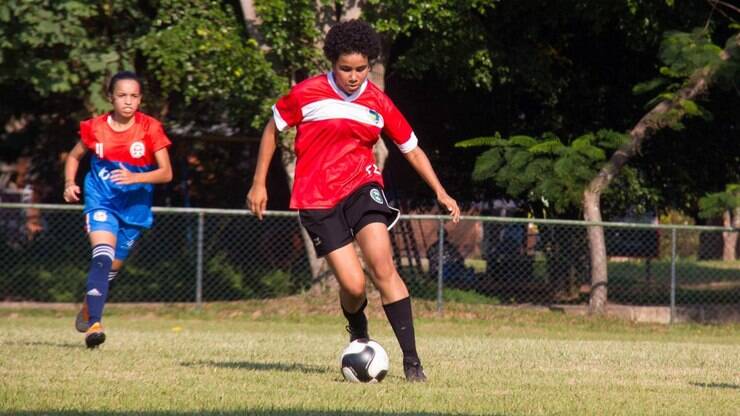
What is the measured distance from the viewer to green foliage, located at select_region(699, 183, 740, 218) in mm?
17609

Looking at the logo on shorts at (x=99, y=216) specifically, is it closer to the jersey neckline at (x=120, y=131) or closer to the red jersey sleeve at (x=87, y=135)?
the red jersey sleeve at (x=87, y=135)

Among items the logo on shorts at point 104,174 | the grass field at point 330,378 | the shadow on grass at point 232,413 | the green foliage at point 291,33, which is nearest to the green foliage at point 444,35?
the green foliage at point 291,33

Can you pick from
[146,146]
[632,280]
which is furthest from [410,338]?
[632,280]

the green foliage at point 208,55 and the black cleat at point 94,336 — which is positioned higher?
the green foliage at point 208,55

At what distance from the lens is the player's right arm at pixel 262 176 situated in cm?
780

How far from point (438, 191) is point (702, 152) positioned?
577 inches

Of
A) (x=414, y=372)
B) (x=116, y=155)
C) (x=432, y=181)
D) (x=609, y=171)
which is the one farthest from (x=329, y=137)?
(x=609, y=171)

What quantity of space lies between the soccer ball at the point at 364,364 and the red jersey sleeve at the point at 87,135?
10.8 feet

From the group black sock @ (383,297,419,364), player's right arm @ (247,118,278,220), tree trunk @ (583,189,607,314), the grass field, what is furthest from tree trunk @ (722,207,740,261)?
player's right arm @ (247,118,278,220)

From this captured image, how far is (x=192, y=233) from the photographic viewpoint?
840 inches

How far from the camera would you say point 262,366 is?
8906mm

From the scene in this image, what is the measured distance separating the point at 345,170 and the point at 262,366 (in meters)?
1.85

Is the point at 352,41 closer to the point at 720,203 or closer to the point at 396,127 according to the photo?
the point at 396,127

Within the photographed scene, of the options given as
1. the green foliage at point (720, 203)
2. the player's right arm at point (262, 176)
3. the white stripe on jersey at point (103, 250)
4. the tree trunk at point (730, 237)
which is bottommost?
the tree trunk at point (730, 237)
